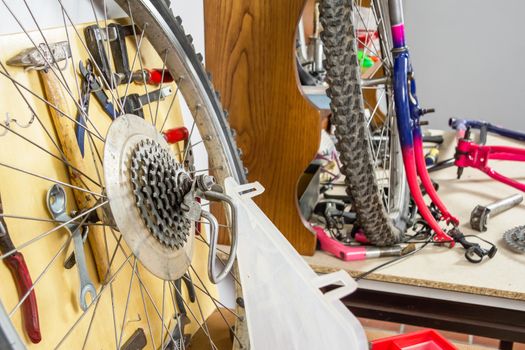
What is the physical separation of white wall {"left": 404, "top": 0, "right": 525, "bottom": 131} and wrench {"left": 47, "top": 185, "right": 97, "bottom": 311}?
2.20 metres

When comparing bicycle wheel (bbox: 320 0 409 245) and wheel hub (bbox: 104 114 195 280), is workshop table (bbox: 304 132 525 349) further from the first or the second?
wheel hub (bbox: 104 114 195 280)

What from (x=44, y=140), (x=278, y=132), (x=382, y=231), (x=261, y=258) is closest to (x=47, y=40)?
(x=44, y=140)

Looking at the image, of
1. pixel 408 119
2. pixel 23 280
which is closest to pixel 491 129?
pixel 408 119

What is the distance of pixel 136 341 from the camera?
0.65 meters

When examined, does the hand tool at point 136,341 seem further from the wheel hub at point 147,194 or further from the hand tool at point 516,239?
the hand tool at point 516,239

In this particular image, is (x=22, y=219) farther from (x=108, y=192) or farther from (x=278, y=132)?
(x=278, y=132)

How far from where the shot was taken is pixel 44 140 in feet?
1.77

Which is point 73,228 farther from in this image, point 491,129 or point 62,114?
point 491,129

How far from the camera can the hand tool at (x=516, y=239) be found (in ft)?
3.22

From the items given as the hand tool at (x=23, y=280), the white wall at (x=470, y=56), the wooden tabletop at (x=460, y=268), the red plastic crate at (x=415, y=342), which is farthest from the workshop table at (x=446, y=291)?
the white wall at (x=470, y=56)

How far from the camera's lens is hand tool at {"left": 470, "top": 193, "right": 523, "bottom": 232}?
108cm

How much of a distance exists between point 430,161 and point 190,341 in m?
0.92

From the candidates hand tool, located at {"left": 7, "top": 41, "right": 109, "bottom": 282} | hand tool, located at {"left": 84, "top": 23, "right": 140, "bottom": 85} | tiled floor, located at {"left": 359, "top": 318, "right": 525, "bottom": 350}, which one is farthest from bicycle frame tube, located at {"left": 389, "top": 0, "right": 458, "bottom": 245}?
hand tool, located at {"left": 7, "top": 41, "right": 109, "bottom": 282}

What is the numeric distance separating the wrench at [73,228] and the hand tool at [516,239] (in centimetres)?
79
